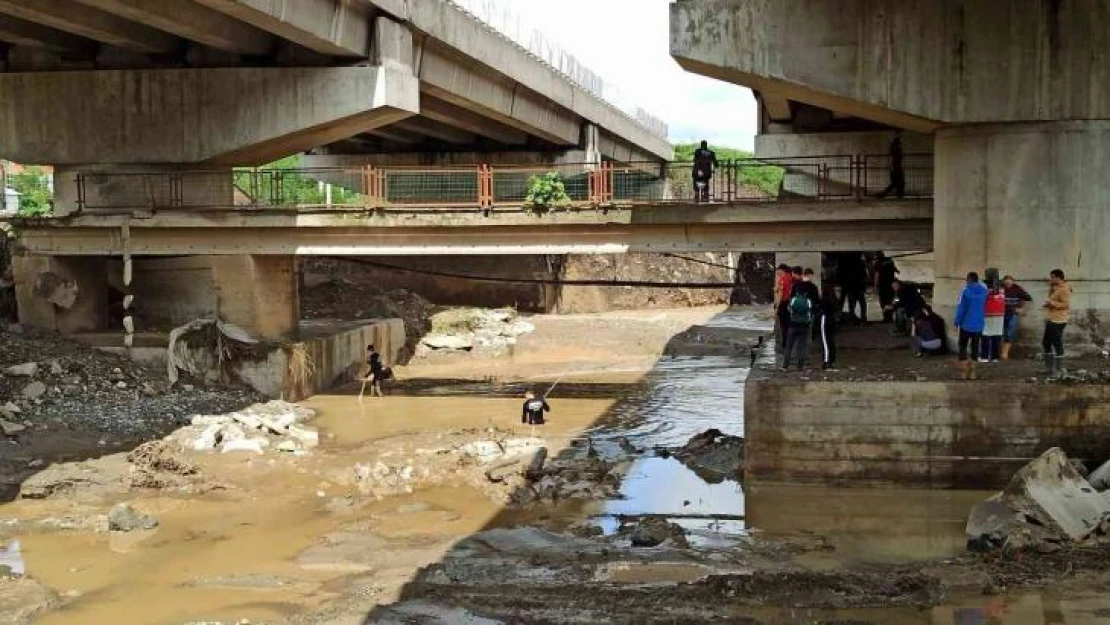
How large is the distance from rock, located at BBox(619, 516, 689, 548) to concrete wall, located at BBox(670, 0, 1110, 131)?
24.8 feet

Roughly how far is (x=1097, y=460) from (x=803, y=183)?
14256mm

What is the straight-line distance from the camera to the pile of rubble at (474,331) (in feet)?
111

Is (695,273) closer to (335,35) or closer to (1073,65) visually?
(335,35)

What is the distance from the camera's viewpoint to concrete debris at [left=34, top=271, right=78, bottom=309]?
81.3ft

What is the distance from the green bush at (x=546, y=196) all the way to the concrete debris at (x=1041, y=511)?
1103 cm

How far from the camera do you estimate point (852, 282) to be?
83.9 feet

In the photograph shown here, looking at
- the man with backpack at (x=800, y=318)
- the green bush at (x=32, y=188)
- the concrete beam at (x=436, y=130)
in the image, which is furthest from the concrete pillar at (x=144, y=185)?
the green bush at (x=32, y=188)

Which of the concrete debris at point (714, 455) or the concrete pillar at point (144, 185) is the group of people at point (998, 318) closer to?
the concrete debris at point (714, 455)

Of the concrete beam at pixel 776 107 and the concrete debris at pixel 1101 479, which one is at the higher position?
the concrete beam at pixel 776 107

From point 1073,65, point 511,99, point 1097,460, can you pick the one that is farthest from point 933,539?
point 511,99

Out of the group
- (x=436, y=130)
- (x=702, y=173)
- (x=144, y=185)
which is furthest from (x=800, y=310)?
(x=436, y=130)

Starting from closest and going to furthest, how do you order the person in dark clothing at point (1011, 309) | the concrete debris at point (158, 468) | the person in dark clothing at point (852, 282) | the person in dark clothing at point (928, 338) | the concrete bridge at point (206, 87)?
the concrete debris at point (158, 468), the person in dark clothing at point (1011, 309), the person in dark clothing at point (928, 338), the concrete bridge at point (206, 87), the person in dark clothing at point (852, 282)

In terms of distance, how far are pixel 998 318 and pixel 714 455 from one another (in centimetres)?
460

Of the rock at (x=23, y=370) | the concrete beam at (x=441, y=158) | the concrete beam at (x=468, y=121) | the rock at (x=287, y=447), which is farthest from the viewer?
the concrete beam at (x=441, y=158)
